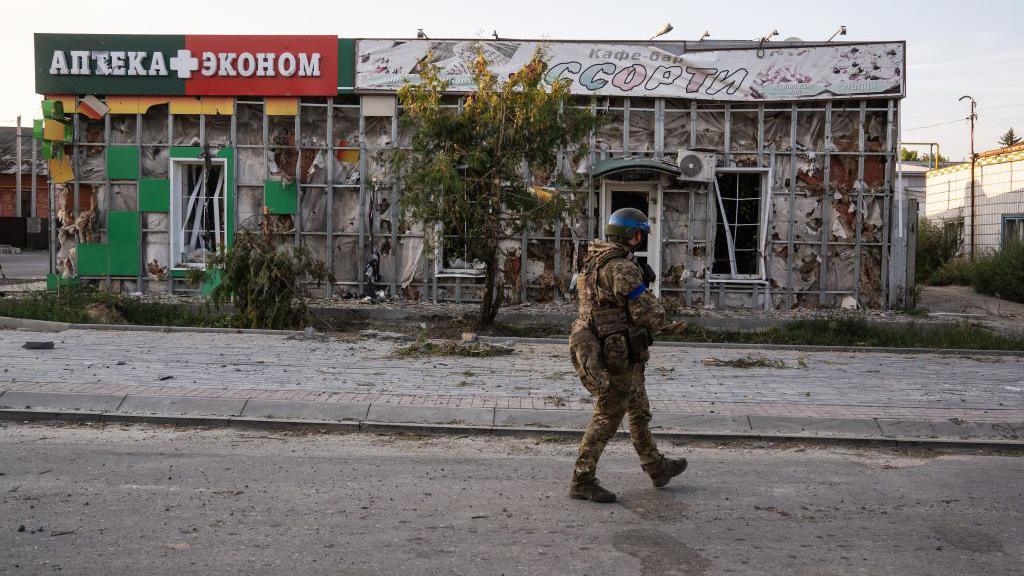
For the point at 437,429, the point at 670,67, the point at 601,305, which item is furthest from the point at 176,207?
the point at 601,305

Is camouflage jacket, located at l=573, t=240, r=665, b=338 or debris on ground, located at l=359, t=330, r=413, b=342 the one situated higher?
camouflage jacket, located at l=573, t=240, r=665, b=338

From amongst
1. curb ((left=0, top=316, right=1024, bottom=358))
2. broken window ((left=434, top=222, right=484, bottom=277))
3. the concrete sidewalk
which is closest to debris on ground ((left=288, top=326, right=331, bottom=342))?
curb ((left=0, top=316, right=1024, bottom=358))

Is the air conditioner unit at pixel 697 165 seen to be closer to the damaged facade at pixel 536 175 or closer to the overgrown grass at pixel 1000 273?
the damaged facade at pixel 536 175

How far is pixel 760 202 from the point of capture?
56.0 ft

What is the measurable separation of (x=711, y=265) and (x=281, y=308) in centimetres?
820

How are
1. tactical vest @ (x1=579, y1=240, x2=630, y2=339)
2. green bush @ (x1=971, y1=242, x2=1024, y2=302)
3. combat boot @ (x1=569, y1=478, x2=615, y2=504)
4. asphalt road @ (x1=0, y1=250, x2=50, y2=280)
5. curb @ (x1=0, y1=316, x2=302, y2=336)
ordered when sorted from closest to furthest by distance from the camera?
combat boot @ (x1=569, y1=478, x2=615, y2=504) < tactical vest @ (x1=579, y1=240, x2=630, y2=339) < curb @ (x1=0, y1=316, x2=302, y2=336) < green bush @ (x1=971, y1=242, x2=1024, y2=302) < asphalt road @ (x1=0, y1=250, x2=50, y2=280)

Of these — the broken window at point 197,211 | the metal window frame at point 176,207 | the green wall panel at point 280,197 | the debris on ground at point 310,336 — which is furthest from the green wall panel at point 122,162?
the debris on ground at point 310,336

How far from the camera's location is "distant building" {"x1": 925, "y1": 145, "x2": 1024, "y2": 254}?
2267cm

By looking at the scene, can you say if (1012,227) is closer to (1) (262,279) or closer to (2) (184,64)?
(1) (262,279)

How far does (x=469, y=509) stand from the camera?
535 centimetres

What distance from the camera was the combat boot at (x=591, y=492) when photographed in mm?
5559

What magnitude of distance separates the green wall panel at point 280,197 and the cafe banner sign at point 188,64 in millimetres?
1756

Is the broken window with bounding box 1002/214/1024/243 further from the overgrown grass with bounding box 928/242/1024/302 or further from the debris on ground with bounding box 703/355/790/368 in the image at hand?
the debris on ground with bounding box 703/355/790/368

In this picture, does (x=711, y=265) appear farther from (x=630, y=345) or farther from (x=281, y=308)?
(x=630, y=345)
